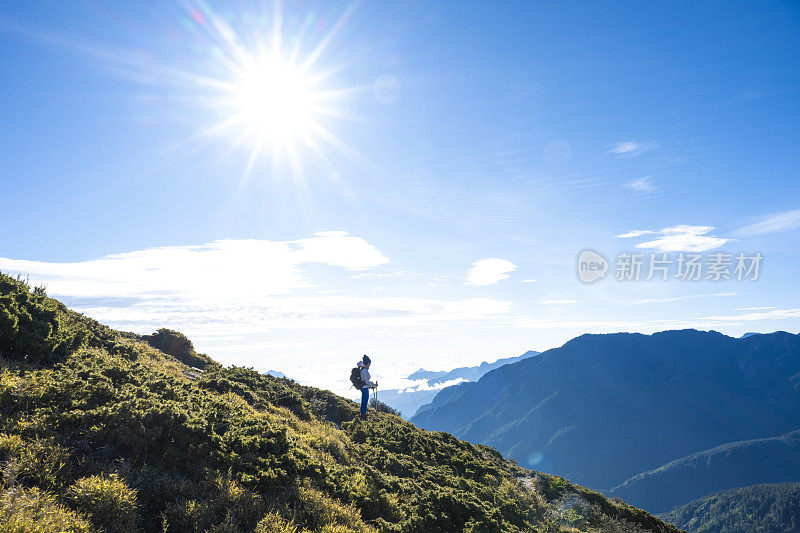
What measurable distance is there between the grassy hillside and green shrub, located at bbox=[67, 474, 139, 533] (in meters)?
0.02

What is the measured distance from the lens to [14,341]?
10.7 metres

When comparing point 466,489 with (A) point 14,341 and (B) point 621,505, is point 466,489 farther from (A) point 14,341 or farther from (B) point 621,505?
(A) point 14,341

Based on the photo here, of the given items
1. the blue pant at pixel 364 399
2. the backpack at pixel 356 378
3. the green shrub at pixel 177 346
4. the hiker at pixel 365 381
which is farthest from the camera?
the green shrub at pixel 177 346

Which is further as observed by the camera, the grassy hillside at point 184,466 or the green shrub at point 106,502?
the grassy hillside at point 184,466

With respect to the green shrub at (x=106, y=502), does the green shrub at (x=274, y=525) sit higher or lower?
lower

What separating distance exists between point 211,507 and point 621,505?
1794 centimetres

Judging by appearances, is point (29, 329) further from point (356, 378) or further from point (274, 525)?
point (356, 378)

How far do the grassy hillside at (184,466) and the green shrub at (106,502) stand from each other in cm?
2

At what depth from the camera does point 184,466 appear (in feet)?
27.3

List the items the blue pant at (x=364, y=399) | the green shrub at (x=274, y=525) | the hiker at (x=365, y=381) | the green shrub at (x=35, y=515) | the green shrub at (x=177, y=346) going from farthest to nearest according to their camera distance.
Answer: the green shrub at (x=177, y=346) → the hiker at (x=365, y=381) → the blue pant at (x=364, y=399) → the green shrub at (x=274, y=525) → the green shrub at (x=35, y=515)

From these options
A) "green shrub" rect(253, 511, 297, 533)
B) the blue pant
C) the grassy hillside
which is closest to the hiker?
the blue pant

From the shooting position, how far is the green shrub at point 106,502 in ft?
20.1

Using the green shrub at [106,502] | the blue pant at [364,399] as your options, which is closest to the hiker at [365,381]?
the blue pant at [364,399]

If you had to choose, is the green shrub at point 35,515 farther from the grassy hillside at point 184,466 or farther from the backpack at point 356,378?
the backpack at point 356,378
